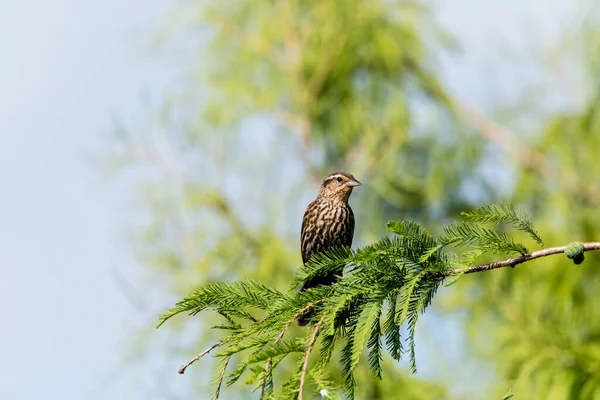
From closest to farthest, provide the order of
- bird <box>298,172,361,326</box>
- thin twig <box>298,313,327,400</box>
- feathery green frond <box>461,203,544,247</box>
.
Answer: thin twig <box>298,313,327,400</box> → feathery green frond <box>461,203,544,247</box> → bird <box>298,172,361,326</box>

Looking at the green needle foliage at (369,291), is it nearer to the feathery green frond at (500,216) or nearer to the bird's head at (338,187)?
the feathery green frond at (500,216)

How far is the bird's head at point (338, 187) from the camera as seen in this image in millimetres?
5730

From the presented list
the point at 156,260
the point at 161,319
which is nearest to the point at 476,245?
the point at 161,319

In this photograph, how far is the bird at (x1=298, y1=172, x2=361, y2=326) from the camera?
555 cm

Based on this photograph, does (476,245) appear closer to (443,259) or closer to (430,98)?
(443,259)

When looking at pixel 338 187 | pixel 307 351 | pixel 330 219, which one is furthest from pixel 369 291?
pixel 338 187

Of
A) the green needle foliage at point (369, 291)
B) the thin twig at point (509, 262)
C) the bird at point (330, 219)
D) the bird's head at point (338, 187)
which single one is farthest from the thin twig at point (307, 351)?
the bird's head at point (338, 187)

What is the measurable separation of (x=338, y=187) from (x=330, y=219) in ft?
0.87

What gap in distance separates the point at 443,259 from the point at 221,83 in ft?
22.8

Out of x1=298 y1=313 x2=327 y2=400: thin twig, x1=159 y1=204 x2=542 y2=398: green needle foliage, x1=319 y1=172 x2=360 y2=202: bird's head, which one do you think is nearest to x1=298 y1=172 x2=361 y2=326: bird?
x1=319 y1=172 x2=360 y2=202: bird's head

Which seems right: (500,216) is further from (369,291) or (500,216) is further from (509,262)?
(369,291)

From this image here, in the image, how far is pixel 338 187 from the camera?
5.77 m

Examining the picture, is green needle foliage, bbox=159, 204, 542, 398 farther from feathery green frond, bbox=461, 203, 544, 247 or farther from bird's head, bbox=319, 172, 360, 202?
bird's head, bbox=319, 172, 360, 202

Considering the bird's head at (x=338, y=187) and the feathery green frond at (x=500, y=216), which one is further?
the bird's head at (x=338, y=187)
